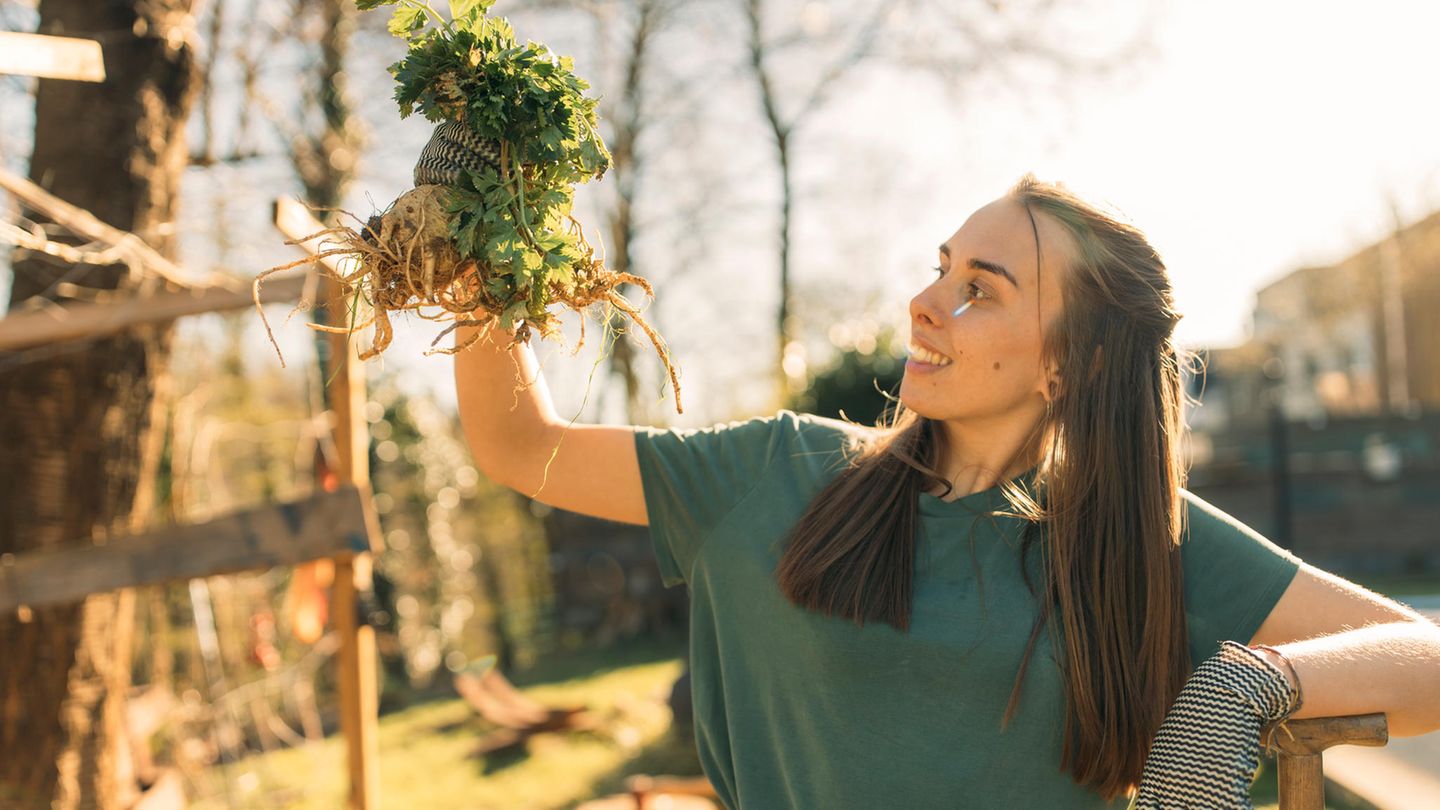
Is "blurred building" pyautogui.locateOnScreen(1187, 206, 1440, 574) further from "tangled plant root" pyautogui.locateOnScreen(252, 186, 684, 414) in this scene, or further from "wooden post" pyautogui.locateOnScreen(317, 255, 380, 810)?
"wooden post" pyautogui.locateOnScreen(317, 255, 380, 810)

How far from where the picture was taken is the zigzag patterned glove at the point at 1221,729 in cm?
138

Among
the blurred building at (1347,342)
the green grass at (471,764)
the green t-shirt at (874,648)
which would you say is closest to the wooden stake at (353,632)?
the green grass at (471,764)

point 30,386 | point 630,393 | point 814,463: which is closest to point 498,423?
point 814,463

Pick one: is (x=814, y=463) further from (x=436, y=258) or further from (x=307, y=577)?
(x=307, y=577)

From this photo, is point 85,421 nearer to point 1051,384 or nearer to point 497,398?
point 497,398

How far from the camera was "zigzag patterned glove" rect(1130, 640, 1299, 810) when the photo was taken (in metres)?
1.38

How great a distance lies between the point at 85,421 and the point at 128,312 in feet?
2.08

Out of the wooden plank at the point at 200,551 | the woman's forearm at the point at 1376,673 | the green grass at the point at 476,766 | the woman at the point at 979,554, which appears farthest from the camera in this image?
the green grass at the point at 476,766

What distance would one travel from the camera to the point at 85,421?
334 centimetres

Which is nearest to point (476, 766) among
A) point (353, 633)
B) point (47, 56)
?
point (353, 633)

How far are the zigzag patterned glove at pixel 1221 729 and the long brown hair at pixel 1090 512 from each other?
0.10 m

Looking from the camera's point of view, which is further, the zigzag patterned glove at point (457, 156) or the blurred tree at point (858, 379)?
the blurred tree at point (858, 379)

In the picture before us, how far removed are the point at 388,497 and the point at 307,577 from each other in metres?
5.69

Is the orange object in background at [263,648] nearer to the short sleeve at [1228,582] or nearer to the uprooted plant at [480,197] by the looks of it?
the uprooted plant at [480,197]
